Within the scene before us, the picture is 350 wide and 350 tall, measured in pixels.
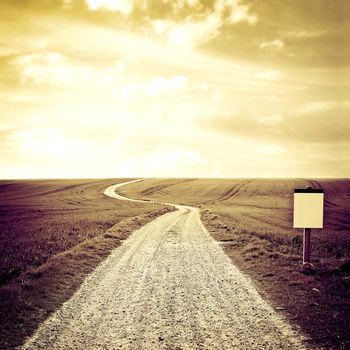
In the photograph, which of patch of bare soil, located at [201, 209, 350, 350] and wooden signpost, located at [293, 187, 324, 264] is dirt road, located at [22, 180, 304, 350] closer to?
patch of bare soil, located at [201, 209, 350, 350]

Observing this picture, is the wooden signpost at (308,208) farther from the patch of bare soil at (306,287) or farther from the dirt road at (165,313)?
the dirt road at (165,313)

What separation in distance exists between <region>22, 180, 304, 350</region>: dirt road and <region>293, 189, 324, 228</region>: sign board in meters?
3.22

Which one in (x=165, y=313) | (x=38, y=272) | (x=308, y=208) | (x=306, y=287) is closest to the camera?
(x=165, y=313)

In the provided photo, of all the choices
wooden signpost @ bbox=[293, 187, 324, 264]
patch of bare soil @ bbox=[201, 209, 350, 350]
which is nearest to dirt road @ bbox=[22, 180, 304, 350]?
patch of bare soil @ bbox=[201, 209, 350, 350]

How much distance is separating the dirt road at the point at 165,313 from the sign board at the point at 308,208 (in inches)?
127

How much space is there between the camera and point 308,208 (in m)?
12.8

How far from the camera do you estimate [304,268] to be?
1279 centimetres

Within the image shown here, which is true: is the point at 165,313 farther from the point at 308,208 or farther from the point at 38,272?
the point at 308,208

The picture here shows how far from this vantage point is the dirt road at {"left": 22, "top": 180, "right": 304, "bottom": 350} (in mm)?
6816

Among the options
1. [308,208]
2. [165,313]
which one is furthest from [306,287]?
[165,313]

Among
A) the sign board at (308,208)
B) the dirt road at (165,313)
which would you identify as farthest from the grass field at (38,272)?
the sign board at (308,208)

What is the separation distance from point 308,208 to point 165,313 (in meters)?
7.26

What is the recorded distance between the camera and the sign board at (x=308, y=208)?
41.5 feet

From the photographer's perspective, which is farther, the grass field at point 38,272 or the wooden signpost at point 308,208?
the wooden signpost at point 308,208
